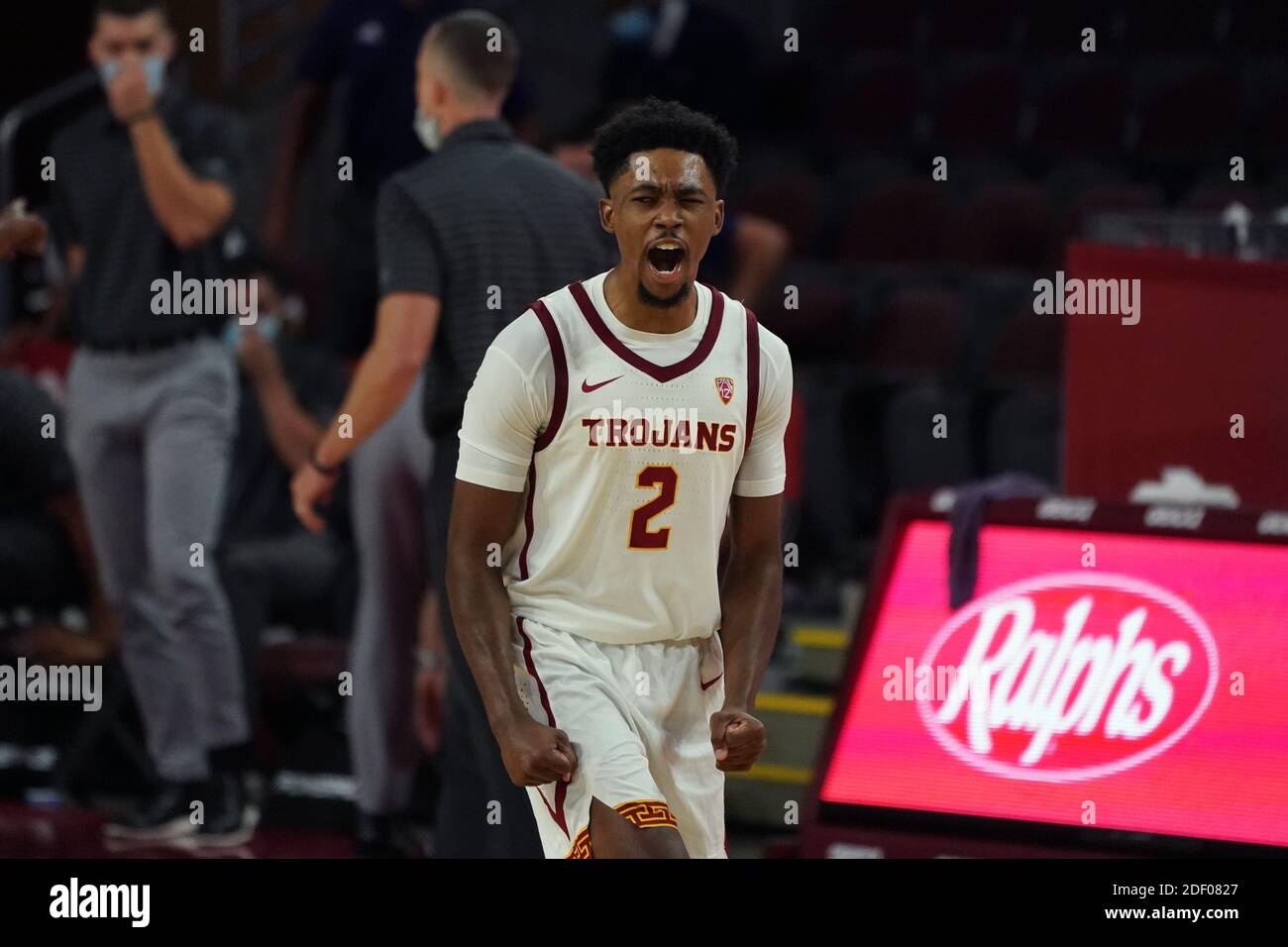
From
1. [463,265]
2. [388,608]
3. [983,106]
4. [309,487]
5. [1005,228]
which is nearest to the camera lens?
[463,265]

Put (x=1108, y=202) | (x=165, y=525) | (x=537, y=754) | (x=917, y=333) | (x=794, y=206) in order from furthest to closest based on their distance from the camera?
(x=794, y=206) < (x=1108, y=202) < (x=917, y=333) < (x=165, y=525) < (x=537, y=754)

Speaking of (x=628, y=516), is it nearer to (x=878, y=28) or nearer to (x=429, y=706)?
(x=429, y=706)

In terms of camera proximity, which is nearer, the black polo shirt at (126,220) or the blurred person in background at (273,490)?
the black polo shirt at (126,220)

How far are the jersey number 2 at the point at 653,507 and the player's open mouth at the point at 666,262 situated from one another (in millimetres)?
271

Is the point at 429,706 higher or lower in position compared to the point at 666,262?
lower

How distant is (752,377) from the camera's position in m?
2.91

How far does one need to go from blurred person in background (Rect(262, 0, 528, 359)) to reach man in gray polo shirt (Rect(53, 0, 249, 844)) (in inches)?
18.6

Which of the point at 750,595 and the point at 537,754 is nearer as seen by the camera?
the point at 537,754

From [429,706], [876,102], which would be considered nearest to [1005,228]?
[876,102]

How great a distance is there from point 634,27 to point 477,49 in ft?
11.9

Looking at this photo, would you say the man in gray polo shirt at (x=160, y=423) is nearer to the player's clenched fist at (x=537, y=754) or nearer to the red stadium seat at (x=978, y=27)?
the player's clenched fist at (x=537, y=754)

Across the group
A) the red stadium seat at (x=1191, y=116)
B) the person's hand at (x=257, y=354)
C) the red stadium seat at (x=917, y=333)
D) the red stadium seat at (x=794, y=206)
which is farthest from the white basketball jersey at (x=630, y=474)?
the red stadium seat at (x=1191, y=116)

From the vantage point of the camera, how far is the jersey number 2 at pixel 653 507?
2.84 metres

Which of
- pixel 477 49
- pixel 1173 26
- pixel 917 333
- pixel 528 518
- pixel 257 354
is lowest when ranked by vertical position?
pixel 528 518
